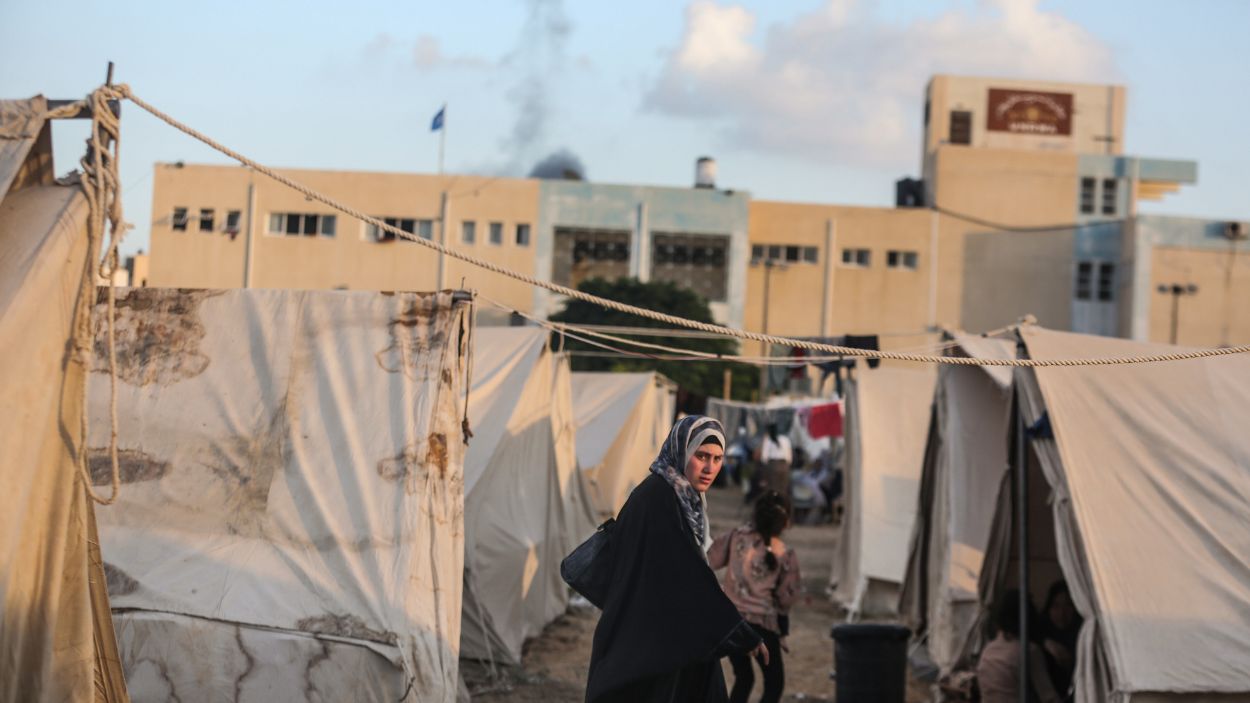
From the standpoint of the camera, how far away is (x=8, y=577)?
11.0ft

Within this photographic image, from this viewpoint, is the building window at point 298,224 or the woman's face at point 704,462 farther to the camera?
the building window at point 298,224

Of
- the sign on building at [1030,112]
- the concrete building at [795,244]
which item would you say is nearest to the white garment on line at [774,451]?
the concrete building at [795,244]

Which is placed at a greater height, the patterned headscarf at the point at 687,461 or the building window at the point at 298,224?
the building window at the point at 298,224

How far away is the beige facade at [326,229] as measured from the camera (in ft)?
138

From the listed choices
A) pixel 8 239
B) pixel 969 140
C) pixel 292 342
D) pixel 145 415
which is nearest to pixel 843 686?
pixel 292 342

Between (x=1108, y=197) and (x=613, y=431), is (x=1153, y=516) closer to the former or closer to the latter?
(x=613, y=431)

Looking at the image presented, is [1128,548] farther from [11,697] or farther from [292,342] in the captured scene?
[11,697]

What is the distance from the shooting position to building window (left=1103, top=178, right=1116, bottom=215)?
45.4 m

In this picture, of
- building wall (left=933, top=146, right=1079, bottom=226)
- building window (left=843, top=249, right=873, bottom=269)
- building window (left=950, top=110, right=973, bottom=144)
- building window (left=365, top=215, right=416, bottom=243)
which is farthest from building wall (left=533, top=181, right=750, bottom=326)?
building window (left=950, top=110, right=973, bottom=144)

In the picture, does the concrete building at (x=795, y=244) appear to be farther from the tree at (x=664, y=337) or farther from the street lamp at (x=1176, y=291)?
the tree at (x=664, y=337)

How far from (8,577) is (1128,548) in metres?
5.18

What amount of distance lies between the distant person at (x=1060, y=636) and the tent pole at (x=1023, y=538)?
0.99ft

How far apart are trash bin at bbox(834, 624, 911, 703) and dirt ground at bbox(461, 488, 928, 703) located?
36.9 inches

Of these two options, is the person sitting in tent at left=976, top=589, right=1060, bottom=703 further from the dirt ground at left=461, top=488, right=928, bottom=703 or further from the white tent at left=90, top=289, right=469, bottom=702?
the white tent at left=90, top=289, right=469, bottom=702
